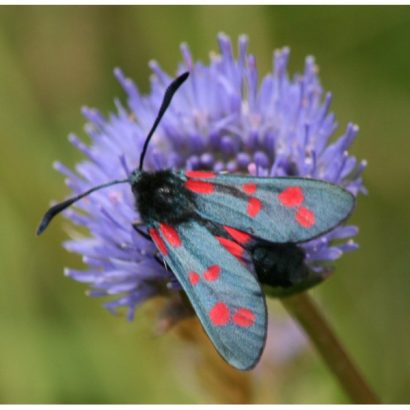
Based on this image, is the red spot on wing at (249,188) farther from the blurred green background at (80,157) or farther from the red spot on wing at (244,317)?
the blurred green background at (80,157)

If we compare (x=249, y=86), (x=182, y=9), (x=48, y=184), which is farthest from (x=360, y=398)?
(x=182, y=9)

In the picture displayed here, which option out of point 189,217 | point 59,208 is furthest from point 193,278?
point 59,208

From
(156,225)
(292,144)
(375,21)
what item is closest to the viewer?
(156,225)

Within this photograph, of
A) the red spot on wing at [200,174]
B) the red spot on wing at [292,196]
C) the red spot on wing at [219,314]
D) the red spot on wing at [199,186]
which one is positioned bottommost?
the red spot on wing at [219,314]

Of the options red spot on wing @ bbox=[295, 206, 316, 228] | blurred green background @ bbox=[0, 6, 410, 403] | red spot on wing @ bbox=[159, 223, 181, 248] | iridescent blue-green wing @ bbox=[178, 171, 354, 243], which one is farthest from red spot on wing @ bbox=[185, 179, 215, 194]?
blurred green background @ bbox=[0, 6, 410, 403]

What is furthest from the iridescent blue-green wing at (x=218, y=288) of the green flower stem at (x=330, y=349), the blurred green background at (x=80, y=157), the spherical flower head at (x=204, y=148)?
the blurred green background at (x=80, y=157)

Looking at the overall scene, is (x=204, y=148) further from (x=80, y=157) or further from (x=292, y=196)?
(x=80, y=157)

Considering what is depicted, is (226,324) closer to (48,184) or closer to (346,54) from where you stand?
(48,184)
